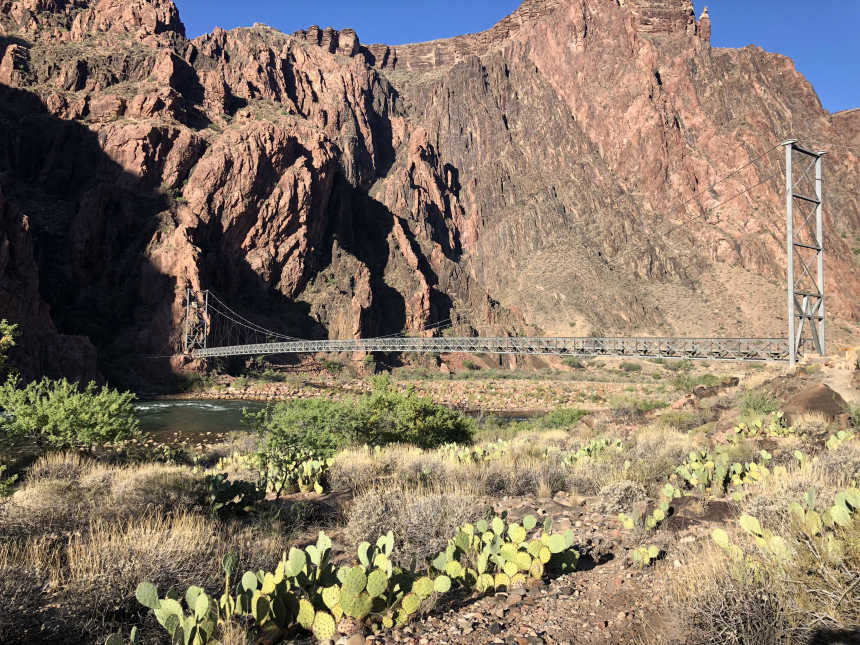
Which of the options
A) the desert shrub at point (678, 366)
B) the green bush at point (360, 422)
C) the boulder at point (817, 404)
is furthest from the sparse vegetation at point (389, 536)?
the desert shrub at point (678, 366)

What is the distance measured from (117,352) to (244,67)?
61.9m

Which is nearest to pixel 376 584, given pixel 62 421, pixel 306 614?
pixel 306 614

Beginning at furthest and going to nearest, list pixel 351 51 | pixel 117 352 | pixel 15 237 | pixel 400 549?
1. pixel 351 51
2. pixel 117 352
3. pixel 15 237
4. pixel 400 549

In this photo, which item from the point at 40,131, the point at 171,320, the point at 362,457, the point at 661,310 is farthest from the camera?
the point at 661,310

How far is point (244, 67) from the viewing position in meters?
83.5

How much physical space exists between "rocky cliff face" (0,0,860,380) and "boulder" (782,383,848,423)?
41117 mm

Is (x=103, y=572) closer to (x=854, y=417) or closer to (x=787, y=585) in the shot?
(x=787, y=585)

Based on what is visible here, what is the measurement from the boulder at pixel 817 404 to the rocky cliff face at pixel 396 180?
41117 mm

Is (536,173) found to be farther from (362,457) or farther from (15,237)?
(362,457)

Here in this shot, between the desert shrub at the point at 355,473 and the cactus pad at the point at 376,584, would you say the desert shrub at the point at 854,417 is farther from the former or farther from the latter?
the cactus pad at the point at 376,584

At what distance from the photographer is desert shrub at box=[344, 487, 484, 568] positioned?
14.5 feet

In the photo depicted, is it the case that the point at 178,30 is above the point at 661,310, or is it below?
above

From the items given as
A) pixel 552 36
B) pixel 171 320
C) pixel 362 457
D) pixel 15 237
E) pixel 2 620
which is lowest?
pixel 362 457

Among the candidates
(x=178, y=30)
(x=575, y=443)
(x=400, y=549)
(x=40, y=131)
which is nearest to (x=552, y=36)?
(x=178, y=30)
